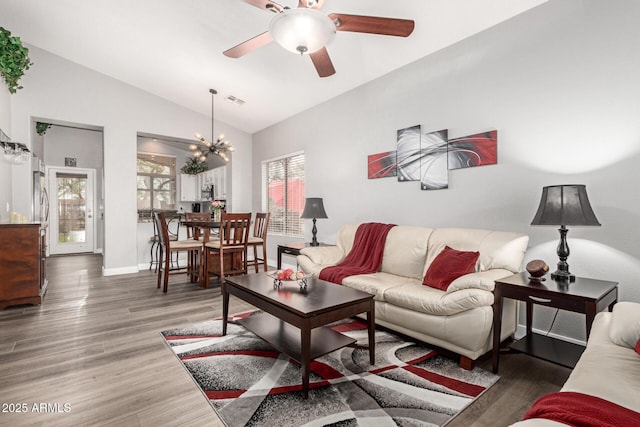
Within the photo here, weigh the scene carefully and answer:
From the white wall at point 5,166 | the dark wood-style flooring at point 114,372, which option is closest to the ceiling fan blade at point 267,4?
the dark wood-style flooring at point 114,372

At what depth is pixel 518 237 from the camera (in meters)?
2.62

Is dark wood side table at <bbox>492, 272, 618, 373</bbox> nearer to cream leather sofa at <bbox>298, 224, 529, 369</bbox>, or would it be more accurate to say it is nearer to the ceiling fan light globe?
cream leather sofa at <bbox>298, 224, 529, 369</bbox>

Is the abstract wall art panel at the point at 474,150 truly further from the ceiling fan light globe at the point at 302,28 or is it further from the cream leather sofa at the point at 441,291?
the ceiling fan light globe at the point at 302,28

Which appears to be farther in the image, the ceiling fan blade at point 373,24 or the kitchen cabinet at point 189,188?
the kitchen cabinet at point 189,188

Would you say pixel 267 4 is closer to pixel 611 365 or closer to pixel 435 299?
pixel 435 299

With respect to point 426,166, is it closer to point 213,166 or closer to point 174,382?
point 174,382

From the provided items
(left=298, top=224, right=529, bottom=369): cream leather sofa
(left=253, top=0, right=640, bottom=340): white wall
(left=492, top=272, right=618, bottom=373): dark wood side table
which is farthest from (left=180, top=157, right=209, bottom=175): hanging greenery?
(left=492, top=272, right=618, bottom=373): dark wood side table

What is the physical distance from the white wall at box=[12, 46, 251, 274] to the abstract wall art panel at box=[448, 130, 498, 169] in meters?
4.93

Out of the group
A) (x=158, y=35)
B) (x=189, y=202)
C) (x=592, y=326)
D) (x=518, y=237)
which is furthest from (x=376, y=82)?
(x=189, y=202)

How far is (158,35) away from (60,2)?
109 centimetres

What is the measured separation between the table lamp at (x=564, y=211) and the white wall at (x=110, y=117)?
19.2ft

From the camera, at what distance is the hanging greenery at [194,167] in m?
8.31

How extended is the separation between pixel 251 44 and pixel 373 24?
1007 millimetres

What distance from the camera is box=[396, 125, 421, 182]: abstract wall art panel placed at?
11.8 ft
